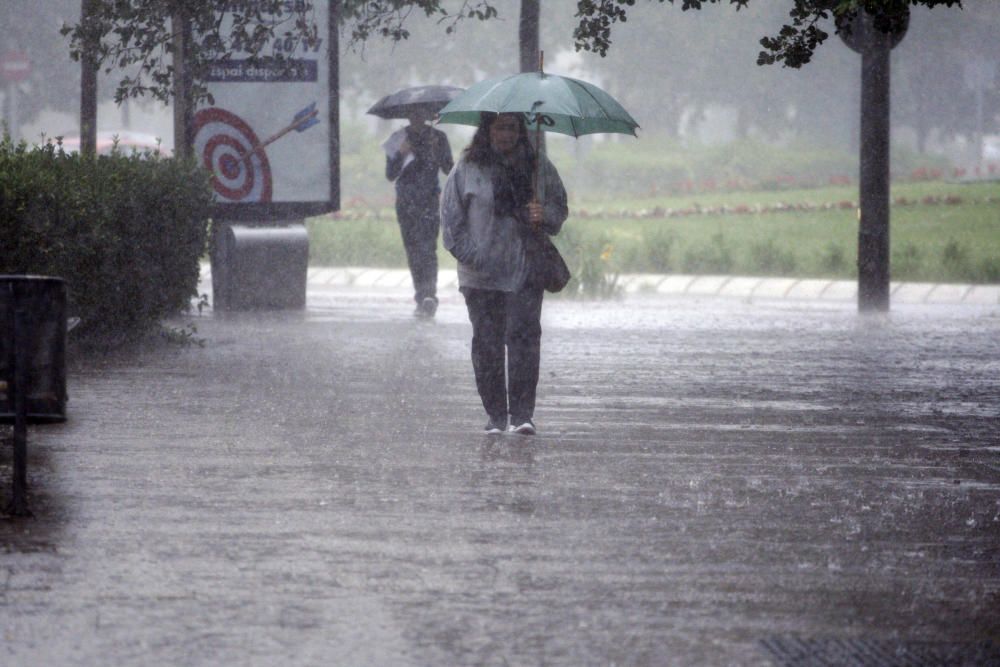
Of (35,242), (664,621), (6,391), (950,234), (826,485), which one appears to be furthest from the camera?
(950,234)

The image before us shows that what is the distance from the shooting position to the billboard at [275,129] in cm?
1872

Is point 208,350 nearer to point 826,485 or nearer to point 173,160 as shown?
point 173,160

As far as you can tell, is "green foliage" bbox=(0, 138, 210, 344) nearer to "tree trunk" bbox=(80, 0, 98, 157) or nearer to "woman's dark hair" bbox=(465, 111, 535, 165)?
"tree trunk" bbox=(80, 0, 98, 157)

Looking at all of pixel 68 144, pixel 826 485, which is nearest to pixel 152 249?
pixel 826 485

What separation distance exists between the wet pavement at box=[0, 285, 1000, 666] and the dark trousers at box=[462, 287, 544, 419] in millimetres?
270

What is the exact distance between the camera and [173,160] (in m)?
15.5

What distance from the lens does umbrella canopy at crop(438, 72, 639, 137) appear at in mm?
10023

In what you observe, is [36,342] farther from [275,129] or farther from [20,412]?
[275,129]

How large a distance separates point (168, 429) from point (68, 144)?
41.2 meters

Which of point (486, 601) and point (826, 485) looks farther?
point (826, 485)

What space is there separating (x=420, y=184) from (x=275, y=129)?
5.12ft

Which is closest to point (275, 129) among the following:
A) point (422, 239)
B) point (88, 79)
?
point (422, 239)

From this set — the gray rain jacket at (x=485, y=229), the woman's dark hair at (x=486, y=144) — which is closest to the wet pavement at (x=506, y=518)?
the gray rain jacket at (x=485, y=229)

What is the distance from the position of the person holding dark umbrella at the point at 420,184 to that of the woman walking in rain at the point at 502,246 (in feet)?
27.2
